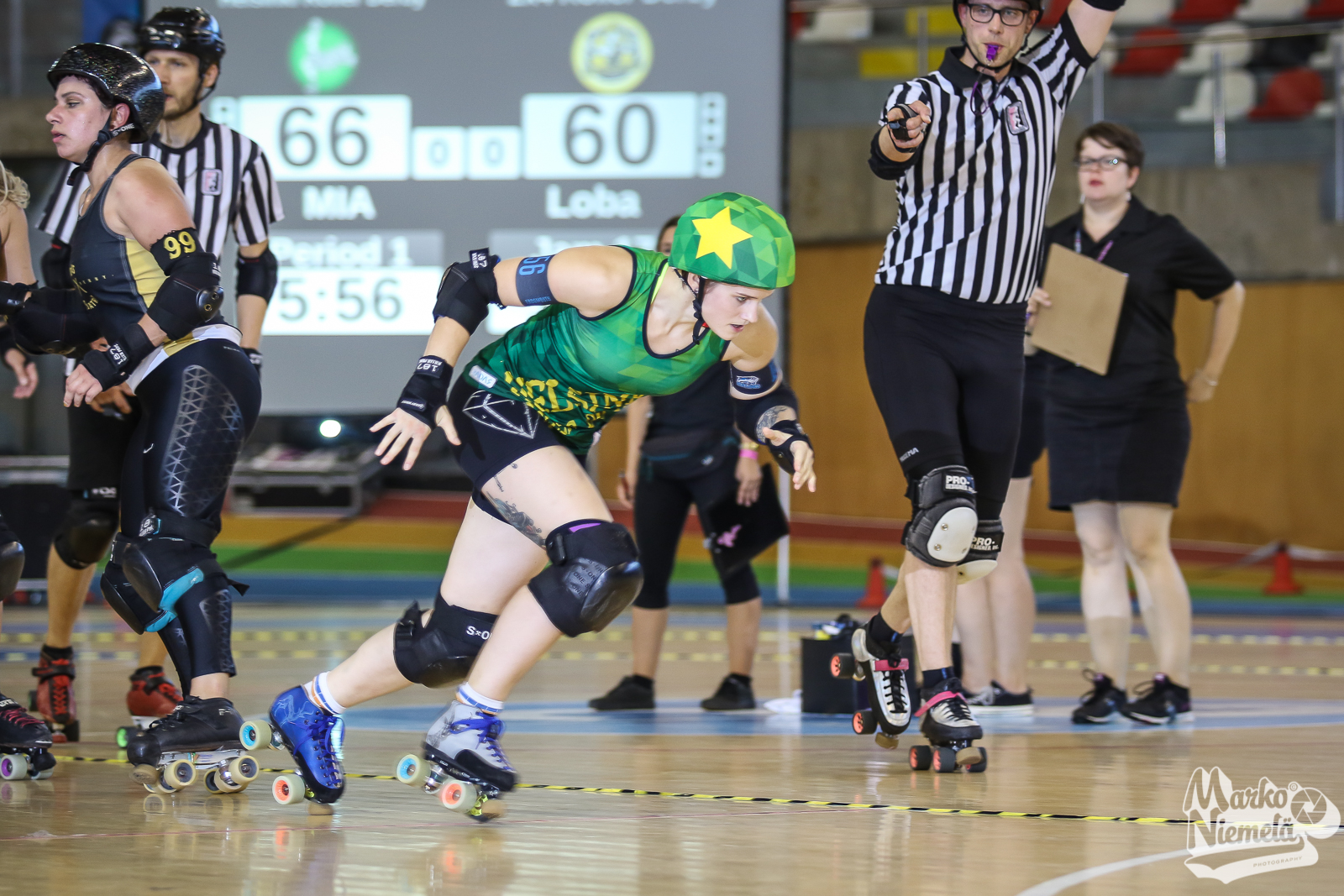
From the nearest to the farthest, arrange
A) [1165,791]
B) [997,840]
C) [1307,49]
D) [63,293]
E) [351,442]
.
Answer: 1. [997,840]
2. [1165,791]
3. [63,293]
4. [1307,49]
5. [351,442]

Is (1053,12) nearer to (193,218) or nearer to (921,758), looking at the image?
(193,218)

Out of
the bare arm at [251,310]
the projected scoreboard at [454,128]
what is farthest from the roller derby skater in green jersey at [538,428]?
the projected scoreboard at [454,128]

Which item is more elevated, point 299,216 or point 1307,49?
point 1307,49

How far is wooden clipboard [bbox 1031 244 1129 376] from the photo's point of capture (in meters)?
4.47

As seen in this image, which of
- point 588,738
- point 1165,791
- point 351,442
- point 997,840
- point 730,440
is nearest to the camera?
point 997,840

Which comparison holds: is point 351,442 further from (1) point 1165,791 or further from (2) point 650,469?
(1) point 1165,791

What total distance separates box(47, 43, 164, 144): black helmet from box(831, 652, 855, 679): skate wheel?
2.20 meters

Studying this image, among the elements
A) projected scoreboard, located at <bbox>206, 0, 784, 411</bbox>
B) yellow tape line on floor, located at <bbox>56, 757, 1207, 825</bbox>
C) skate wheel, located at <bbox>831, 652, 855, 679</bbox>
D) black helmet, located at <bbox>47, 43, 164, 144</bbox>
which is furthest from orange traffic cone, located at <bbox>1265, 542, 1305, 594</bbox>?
black helmet, located at <bbox>47, 43, 164, 144</bbox>

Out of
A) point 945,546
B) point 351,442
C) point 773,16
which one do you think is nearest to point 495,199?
point 773,16

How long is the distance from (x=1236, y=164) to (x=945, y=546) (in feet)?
25.3

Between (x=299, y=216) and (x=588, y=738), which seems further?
(x=299, y=216)

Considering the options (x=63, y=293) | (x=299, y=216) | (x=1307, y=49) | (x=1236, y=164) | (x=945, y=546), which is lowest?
(x=945, y=546)

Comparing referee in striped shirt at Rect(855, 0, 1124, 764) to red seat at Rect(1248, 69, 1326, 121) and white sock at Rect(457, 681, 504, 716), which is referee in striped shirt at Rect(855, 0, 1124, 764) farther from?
red seat at Rect(1248, 69, 1326, 121)

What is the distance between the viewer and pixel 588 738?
159 inches
